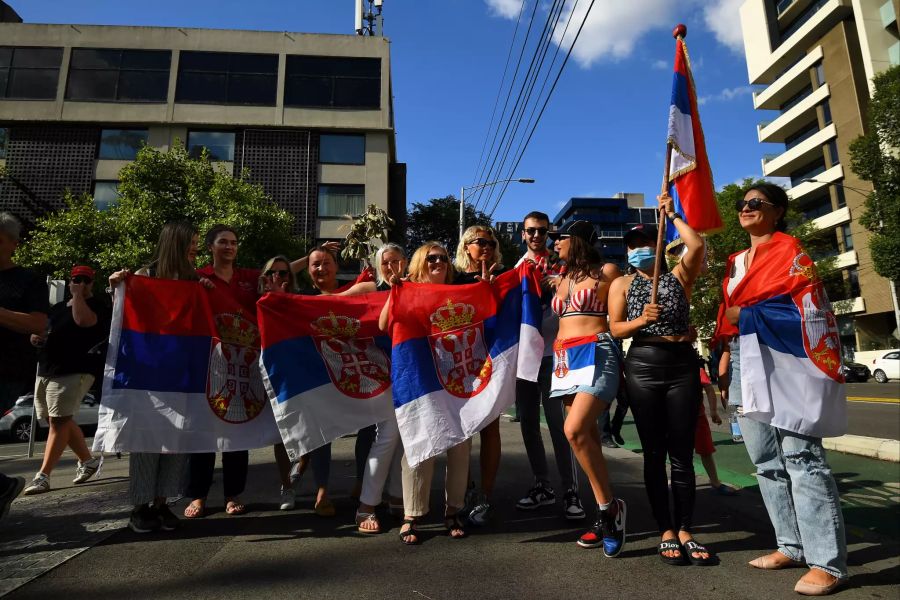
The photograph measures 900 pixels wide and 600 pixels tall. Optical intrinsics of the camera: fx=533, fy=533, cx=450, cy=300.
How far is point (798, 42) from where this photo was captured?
131ft

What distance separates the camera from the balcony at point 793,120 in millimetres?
38312

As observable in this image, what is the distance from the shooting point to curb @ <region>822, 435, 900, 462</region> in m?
5.68

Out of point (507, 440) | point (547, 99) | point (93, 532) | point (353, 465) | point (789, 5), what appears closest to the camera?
point (93, 532)

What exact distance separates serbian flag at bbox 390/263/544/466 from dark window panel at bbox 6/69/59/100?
33.3 metres

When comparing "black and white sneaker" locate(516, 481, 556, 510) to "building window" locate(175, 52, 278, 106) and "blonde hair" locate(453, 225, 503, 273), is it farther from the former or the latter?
"building window" locate(175, 52, 278, 106)

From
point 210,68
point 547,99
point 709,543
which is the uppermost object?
point 210,68

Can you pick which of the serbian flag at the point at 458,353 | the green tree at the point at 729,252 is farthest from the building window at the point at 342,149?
the serbian flag at the point at 458,353

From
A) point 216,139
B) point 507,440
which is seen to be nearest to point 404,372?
point 507,440

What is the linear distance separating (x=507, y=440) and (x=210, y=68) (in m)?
29.2

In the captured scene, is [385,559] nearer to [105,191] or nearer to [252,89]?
[252,89]

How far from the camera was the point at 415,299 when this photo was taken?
3758mm

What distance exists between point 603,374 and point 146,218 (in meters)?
19.1

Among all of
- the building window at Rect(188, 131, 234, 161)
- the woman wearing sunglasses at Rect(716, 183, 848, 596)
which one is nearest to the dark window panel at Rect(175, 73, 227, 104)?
the building window at Rect(188, 131, 234, 161)

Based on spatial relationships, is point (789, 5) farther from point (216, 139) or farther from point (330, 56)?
point (216, 139)
